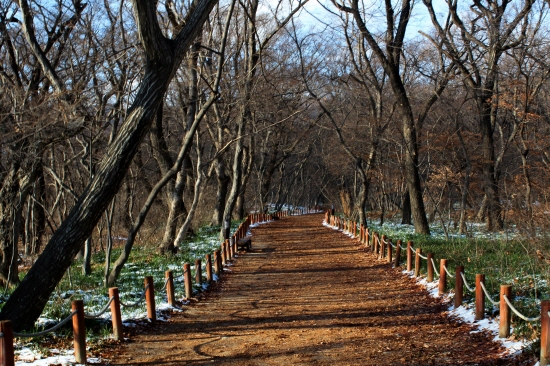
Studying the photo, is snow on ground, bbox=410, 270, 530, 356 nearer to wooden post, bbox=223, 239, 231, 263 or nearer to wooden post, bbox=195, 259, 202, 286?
wooden post, bbox=195, 259, 202, 286

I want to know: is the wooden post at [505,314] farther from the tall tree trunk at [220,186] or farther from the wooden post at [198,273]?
the tall tree trunk at [220,186]

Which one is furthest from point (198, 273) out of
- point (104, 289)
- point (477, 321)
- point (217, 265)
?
point (477, 321)

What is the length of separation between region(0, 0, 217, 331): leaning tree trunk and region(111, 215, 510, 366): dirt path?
1531 mm

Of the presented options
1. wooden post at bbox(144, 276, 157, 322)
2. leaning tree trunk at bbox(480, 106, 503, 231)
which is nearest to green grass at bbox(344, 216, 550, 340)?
wooden post at bbox(144, 276, 157, 322)

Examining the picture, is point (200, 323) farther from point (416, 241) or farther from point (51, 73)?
point (416, 241)

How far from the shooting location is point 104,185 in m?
8.05

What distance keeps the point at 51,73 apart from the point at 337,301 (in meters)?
7.55

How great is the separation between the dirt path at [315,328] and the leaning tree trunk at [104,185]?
1.53 m

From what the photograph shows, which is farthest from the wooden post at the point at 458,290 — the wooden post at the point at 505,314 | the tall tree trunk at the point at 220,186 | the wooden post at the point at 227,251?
the tall tree trunk at the point at 220,186

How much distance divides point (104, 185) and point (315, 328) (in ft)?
13.0

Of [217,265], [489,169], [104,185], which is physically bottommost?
[217,265]

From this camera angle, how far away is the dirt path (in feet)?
23.2

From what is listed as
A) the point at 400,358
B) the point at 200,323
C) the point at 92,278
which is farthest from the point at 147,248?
the point at 400,358

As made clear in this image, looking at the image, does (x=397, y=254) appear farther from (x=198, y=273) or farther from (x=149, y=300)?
(x=149, y=300)
